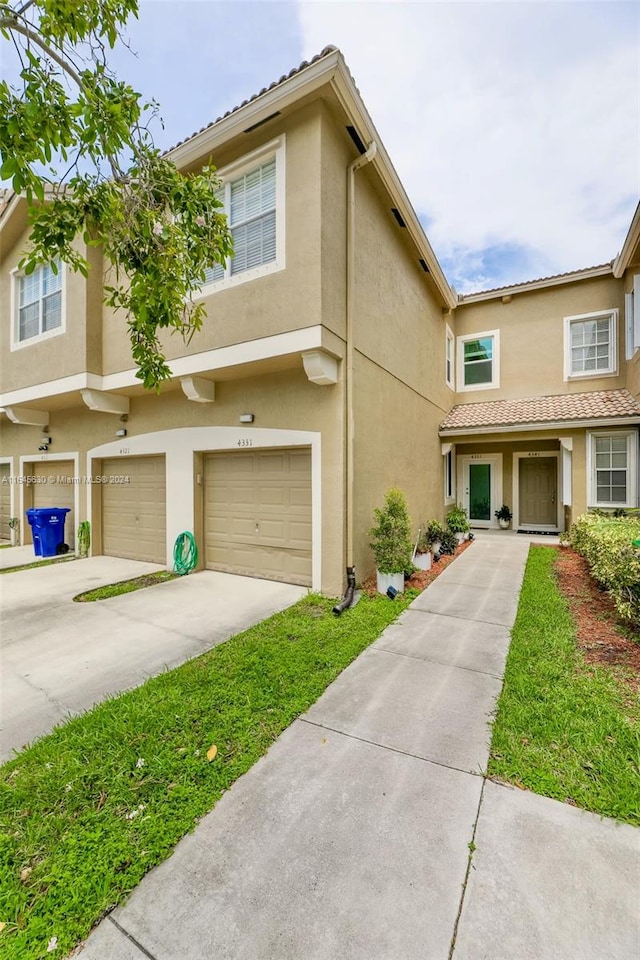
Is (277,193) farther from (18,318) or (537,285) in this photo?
(537,285)

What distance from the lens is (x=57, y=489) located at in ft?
36.4

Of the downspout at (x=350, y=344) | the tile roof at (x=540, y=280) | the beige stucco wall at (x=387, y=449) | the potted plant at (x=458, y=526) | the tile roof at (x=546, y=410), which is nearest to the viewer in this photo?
the downspout at (x=350, y=344)

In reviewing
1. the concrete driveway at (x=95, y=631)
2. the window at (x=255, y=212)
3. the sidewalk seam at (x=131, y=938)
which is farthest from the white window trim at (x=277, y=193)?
the sidewalk seam at (x=131, y=938)

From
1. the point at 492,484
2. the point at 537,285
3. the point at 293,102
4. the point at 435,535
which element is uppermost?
the point at 537,285

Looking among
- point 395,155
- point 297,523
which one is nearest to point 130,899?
point 297,523

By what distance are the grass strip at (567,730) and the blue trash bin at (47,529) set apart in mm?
10405

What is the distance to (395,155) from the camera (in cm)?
780

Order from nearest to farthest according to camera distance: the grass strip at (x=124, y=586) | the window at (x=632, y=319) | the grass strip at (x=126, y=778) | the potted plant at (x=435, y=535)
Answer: the grass strip at (x=126, y=778)
the grass strip at (x=124, y=586)
the window at (x=632, y=319)
the potted plant at (x=435, y=535)

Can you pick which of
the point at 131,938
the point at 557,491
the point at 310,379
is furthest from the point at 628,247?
the point at 131,938

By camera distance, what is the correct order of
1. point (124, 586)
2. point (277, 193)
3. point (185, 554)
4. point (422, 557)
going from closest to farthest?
point (277, 193) → point (124, 586) → point (185, 554) → point (422, 557)

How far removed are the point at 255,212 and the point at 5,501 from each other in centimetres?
1213

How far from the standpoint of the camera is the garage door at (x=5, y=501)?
12.5 meters

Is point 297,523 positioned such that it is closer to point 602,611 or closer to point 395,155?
point 602,611

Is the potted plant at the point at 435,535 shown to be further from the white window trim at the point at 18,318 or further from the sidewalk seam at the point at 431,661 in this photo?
the white window trim at the point at 18,318
